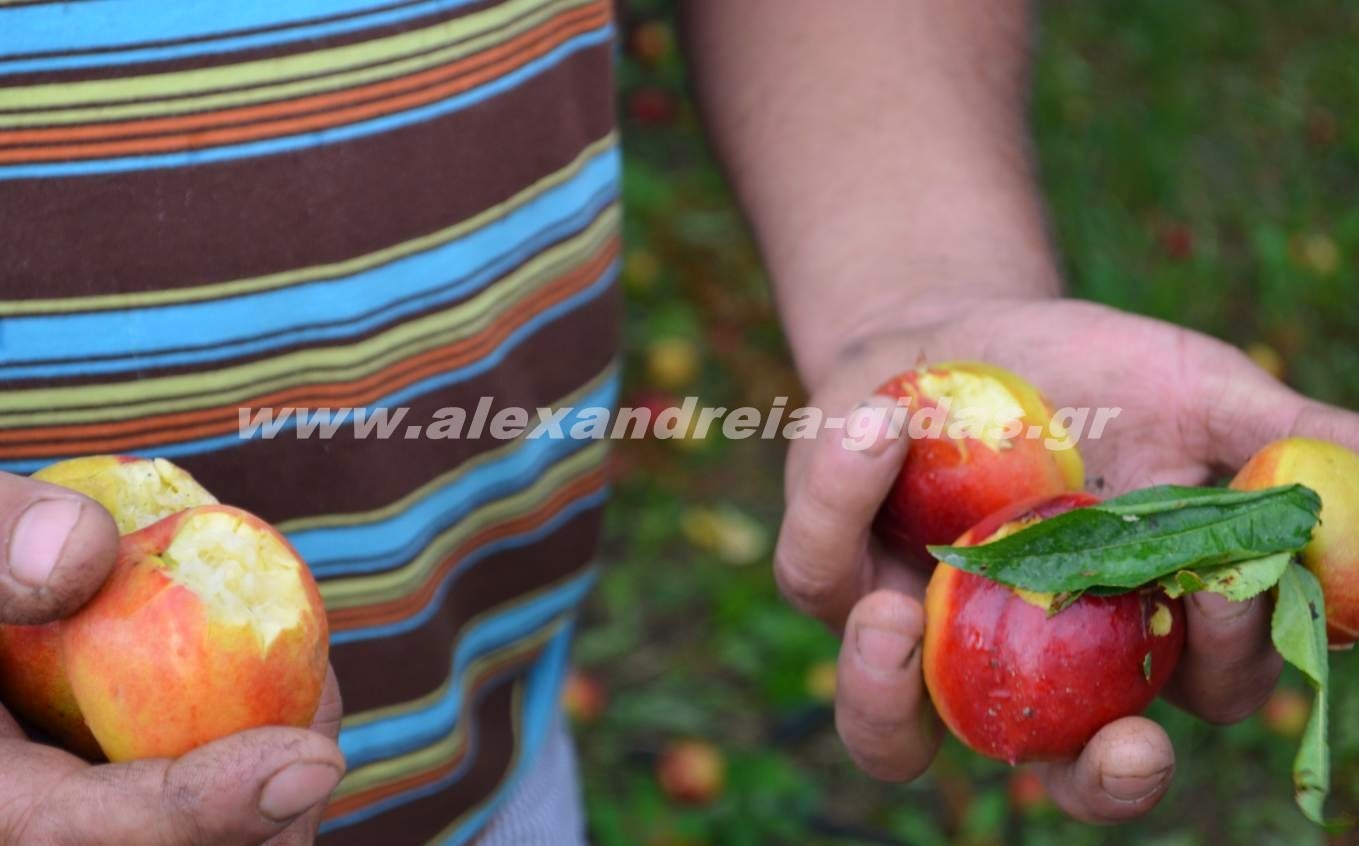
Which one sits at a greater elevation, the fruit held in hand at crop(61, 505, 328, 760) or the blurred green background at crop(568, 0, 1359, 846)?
the fruit held in hand at crop(61, 505, 328, 760)

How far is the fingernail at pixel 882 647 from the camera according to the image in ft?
4.45

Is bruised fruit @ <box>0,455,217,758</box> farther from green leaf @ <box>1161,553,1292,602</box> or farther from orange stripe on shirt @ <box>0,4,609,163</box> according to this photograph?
green leaf @ <box>1161,553,1292,602</box>

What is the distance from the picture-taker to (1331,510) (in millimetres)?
1372

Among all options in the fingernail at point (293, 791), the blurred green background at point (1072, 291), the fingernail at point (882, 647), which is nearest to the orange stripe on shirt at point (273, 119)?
Result: the fingernail at point (293, 791)

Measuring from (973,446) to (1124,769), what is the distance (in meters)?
0.41

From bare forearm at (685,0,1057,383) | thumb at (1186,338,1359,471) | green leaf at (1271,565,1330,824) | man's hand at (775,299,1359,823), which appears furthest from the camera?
bare forearm at (685,0,1057,383)

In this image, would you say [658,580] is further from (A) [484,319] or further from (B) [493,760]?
(A) [484,319]

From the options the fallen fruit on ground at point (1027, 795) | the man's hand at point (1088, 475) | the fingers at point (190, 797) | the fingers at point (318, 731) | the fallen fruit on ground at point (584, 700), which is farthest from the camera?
the fallen fruit on ground at point (584, 700)

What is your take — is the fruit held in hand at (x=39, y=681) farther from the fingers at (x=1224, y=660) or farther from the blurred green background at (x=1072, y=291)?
the blurred green background at (x=1072, y=291)

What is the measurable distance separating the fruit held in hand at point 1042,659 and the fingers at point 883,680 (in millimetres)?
32

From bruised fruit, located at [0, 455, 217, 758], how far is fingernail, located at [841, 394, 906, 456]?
661 mm

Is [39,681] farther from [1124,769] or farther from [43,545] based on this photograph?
[1124,769]

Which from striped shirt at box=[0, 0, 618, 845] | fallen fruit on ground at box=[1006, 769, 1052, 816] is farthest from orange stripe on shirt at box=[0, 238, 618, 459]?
fallen fruit on ground at box=[1006, 769, 1052, 816]

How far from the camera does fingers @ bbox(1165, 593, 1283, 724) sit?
1.32 m
